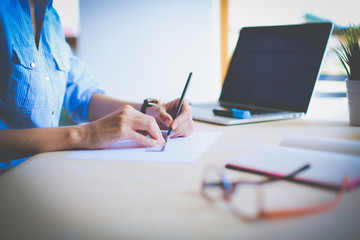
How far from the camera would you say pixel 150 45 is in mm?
2672

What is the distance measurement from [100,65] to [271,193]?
7.88ft

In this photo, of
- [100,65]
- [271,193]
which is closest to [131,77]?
[100,65]

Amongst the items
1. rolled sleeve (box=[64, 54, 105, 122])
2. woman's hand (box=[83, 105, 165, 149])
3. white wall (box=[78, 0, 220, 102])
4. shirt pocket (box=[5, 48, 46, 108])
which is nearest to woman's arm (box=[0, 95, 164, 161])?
woman's hand (box=[83, 105, 165, 149])

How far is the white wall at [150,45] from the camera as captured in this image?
2.56 metres

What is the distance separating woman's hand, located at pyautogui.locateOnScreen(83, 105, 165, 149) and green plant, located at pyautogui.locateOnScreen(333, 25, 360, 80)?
570mm

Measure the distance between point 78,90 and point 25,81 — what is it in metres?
0.29

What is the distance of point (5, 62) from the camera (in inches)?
33.8

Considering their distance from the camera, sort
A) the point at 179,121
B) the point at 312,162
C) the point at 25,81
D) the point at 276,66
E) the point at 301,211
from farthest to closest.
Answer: the point at 276,66
the point at 25,81
the point at 179,121
the point at 312,162
the point at 301,211

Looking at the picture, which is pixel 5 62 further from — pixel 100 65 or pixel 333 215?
pixel 100 65

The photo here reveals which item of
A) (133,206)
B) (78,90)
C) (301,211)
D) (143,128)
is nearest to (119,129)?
(143,128)

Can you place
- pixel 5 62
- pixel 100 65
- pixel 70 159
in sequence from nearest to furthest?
pixel 70 159
pixel 5 62
pixel 100 65

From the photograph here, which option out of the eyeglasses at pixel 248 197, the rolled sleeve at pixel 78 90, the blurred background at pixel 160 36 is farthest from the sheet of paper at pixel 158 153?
the blurred background at pixel 160 36

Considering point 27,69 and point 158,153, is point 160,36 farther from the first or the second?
point 158,153

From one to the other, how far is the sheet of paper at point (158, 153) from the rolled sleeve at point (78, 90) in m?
0.51
